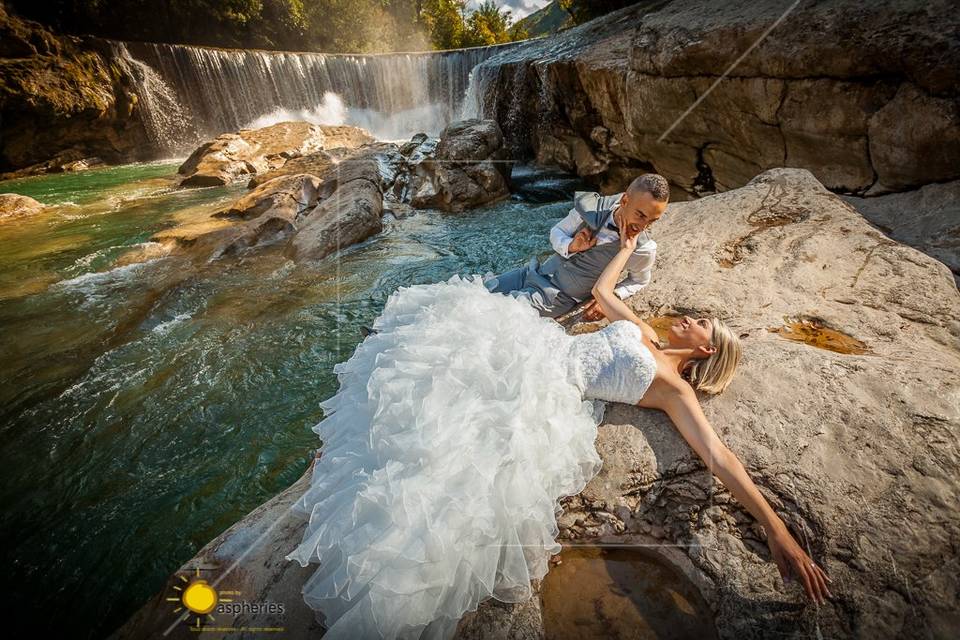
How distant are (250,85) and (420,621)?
74.0ft

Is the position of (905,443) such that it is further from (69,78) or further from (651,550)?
(69,78)

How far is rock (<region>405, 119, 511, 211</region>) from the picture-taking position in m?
8.17

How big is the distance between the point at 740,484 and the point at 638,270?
1606 mm

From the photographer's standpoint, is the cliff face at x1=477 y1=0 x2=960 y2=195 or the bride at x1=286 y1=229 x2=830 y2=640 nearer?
the bride at x1=286 y1=229 x2=830 y2=640

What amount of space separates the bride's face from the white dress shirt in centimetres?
74

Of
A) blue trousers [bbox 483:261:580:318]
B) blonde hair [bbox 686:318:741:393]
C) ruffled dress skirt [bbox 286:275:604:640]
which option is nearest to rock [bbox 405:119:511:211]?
blue trousers [bbox 483:261:580:318]

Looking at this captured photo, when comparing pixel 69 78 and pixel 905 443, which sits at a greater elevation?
pixel 69 78

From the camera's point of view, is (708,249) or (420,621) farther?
(708,249)

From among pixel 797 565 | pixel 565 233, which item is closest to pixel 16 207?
pixel 565 233

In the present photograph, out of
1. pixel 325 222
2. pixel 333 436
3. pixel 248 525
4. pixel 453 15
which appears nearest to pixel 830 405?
pixel 333 436

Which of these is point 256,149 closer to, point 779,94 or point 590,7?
point 590,7

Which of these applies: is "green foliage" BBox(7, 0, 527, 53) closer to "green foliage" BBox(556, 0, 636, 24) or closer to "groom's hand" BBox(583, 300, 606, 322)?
"green foliage" BBox(556, 0, 636, 24)

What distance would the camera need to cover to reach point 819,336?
7.88ft

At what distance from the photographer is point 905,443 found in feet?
5.51
